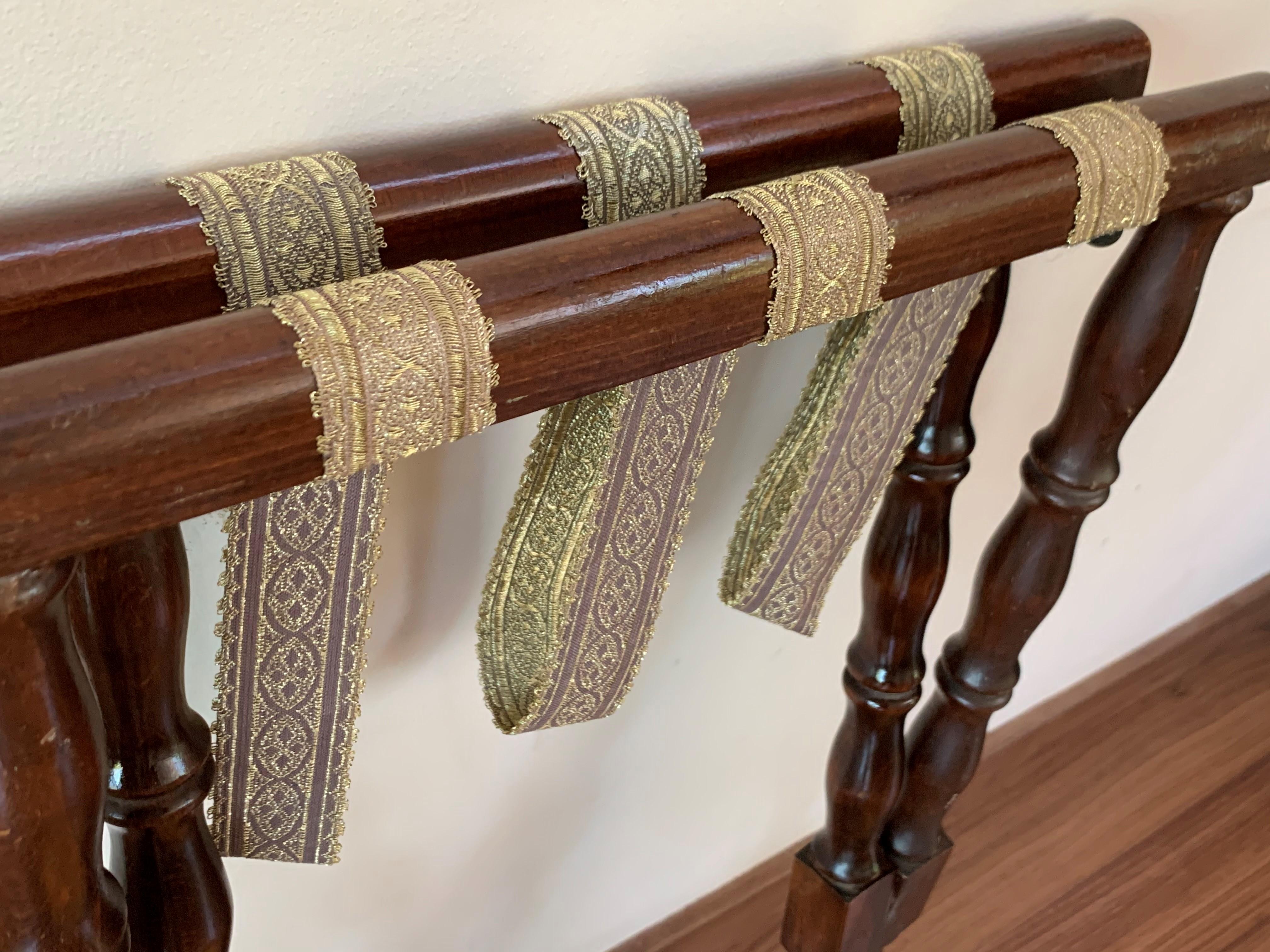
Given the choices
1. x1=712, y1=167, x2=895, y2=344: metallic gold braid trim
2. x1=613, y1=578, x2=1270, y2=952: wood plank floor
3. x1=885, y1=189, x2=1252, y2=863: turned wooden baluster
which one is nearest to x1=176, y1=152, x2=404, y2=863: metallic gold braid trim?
x1=712, y1=167, x2=895, y2=344: metallic gold braid trim

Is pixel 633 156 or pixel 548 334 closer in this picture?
pixel 548 334

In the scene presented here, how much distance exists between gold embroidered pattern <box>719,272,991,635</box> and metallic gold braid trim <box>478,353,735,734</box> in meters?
0.08

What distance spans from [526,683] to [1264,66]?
0.67 m

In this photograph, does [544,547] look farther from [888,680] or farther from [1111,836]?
[1111,836]

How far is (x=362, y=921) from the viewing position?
29.9 inches

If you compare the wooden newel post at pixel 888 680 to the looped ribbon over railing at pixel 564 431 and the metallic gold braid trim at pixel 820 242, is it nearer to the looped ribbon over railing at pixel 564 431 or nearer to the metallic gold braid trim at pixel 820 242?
the looped ribbon over railing at pixel 564 431

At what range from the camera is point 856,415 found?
521 millimetres

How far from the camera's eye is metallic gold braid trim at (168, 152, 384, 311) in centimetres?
34

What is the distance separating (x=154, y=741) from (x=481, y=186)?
25 centimetres

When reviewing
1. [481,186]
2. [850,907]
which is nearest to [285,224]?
[481,186]

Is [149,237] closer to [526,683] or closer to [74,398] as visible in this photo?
[74,398]

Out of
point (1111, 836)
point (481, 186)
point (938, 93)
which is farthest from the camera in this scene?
point (1111, 836)

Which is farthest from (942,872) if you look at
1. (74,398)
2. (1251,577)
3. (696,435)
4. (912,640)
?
(74,398)

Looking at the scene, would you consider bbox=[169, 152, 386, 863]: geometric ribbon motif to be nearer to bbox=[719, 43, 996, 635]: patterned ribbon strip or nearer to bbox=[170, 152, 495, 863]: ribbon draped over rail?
bbox=[170, 152, 495, 863]: ribbon draped over rail
